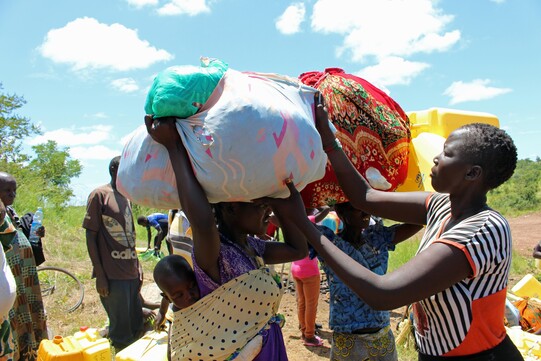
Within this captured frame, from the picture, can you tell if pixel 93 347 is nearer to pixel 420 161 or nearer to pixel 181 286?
pixel 181 286

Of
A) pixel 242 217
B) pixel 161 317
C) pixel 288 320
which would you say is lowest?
pixel 288 320

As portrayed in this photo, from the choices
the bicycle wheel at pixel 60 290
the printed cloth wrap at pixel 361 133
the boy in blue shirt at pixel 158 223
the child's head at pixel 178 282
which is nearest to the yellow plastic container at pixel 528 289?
the printed cloth wrap at pixel 361 133

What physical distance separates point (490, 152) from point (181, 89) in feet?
3.29

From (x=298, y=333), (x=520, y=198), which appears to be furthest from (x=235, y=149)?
(x=520, y=198)

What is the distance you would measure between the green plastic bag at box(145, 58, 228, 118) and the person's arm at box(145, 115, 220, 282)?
0.05 m

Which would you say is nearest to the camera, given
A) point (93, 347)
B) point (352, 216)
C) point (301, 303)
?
point (352, 216)

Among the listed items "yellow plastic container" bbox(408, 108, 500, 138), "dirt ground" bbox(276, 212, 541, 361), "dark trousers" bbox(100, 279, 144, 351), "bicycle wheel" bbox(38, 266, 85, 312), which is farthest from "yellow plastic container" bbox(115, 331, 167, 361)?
"bicycle wheel" bbox(38, 266, 85, 312)

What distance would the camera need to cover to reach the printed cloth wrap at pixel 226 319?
163cm

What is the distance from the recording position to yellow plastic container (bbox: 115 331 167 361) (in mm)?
2994

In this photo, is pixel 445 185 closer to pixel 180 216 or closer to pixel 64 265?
pixel 180 216

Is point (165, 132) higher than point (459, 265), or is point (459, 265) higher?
point (165, 132)

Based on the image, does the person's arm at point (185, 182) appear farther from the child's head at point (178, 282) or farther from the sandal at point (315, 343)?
the sandal at point (315, 343)

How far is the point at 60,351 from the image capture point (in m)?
3.01

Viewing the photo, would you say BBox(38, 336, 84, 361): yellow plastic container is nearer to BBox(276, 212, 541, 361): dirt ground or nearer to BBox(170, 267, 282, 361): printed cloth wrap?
BBox(170, 267, 282, 361): printed cloth wrap
